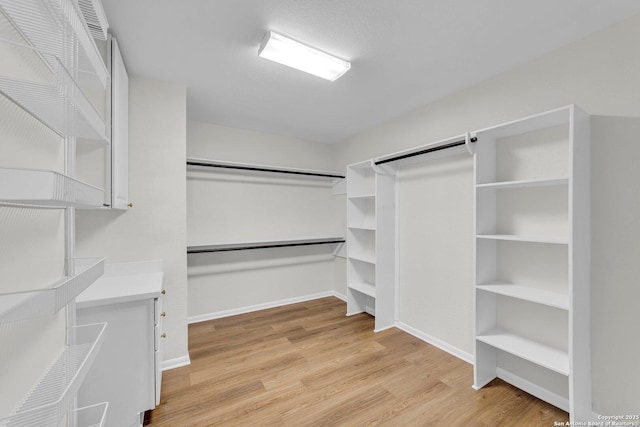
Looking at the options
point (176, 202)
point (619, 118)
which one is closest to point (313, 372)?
point (176, 202)

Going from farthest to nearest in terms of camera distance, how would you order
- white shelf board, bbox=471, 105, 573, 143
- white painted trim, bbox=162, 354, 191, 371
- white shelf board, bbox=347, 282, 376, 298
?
white shelf board, bbox=347, 282, 376, 298
white painted trim, bbox=162, 354, 191, 371
white shelf board, bbox=471, 105, 573, 143

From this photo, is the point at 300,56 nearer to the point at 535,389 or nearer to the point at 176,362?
the point at 176,362

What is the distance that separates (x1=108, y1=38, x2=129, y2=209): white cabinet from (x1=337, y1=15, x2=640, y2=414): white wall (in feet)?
8.62

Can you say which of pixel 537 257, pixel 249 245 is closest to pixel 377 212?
pixel 537 257

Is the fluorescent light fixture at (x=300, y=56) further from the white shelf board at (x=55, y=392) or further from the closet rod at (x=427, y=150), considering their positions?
the white shelf board at (x=55, y=392)

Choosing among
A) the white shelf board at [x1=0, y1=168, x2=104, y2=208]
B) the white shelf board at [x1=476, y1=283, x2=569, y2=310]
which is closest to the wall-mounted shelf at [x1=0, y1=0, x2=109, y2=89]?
the white shelf board at [x1=0, y1=168, x2=104, y2=208]

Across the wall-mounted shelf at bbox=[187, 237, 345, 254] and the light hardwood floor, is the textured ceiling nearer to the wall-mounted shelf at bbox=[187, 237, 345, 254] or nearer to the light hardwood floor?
the wall-mounted shelf at bbox=[187, 237, 345, 254]

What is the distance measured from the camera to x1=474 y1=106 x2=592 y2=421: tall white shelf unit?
5.07 feet

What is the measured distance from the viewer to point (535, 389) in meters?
1.92

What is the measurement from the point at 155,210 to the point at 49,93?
1866 mm

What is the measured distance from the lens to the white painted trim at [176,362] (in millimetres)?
2256

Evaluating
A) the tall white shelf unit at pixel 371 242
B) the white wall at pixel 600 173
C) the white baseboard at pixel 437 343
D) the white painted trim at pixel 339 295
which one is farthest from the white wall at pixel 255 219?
the white wall at pixel 600 173

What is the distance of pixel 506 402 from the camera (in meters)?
1.86

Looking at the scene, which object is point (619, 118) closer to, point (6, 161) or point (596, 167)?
point (596, 167)
